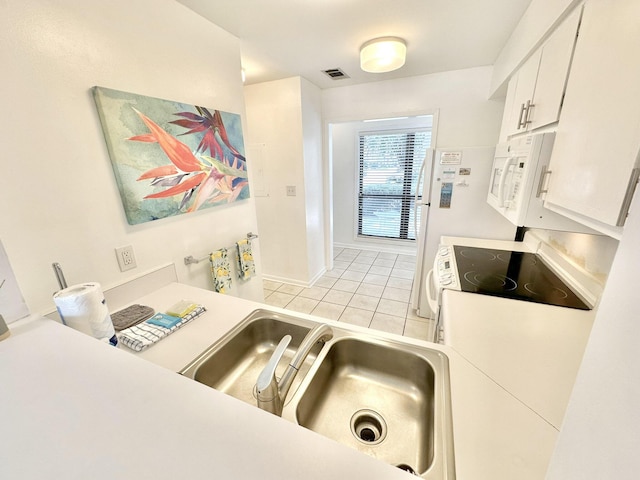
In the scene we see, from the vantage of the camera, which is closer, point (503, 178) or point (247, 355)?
point (247, 355)

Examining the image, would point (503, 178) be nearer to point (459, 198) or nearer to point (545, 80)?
point (545, 80)

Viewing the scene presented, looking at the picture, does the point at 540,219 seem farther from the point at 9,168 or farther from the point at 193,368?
the point at 9,168

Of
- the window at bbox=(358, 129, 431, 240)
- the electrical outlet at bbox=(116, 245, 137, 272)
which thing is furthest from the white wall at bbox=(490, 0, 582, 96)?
the electrical outlet at bbox=(116, 245, 137, 272)

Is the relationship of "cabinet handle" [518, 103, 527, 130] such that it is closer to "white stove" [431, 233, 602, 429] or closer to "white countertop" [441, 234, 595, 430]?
"white stove" [431, 233, 602, 429]

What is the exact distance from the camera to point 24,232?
0.93m

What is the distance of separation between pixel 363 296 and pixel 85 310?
8.62ft

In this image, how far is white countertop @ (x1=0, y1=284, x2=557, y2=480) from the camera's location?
0.45 m

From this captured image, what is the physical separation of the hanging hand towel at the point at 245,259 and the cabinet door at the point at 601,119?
5.86ft

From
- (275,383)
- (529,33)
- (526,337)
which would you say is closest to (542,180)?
(526,337)

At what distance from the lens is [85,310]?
90 cm

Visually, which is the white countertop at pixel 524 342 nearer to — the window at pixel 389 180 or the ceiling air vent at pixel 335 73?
the ceiling air vent at pixel 335 73

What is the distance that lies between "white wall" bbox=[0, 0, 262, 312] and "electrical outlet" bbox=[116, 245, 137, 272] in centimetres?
3

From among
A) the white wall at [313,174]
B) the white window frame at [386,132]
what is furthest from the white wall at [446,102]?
the white window frame at [386,132]

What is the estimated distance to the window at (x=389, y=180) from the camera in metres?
4.05
